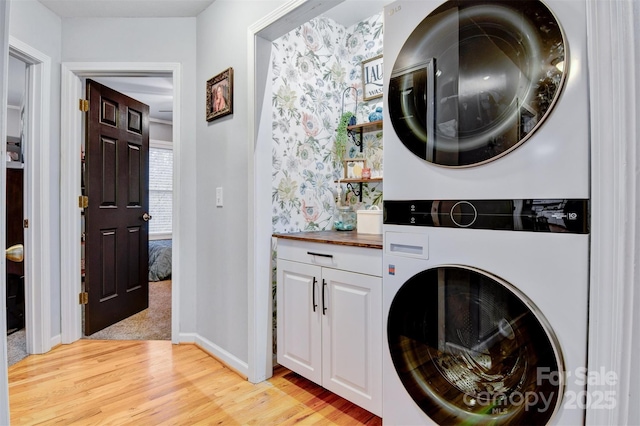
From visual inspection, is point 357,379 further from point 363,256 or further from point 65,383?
point 65,383

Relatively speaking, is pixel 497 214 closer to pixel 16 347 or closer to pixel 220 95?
pixel 220 95

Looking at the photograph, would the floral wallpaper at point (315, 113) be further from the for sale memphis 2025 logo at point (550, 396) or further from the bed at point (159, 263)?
the bed at point (159, 263)

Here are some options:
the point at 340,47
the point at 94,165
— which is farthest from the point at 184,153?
the point at 340,47

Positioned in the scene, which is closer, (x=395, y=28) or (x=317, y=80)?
(x=395, y=28)

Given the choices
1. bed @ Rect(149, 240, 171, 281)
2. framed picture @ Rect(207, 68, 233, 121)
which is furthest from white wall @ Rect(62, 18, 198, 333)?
bed @ Rect(149, 240, 171, 281)

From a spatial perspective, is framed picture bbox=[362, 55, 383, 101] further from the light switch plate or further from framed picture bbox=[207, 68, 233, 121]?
the light switch plate

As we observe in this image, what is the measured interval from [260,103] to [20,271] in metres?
2.91

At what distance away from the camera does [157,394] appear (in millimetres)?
1921

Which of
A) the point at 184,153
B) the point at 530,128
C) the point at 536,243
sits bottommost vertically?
the point at 536,243

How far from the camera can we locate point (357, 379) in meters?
1.64

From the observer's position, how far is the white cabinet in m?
1.58

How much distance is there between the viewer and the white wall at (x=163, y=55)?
8.62 ft

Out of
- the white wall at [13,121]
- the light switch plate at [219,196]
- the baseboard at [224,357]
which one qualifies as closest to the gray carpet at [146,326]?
the baseboard at [224,357]

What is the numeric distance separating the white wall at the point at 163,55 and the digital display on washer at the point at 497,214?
181 cm
